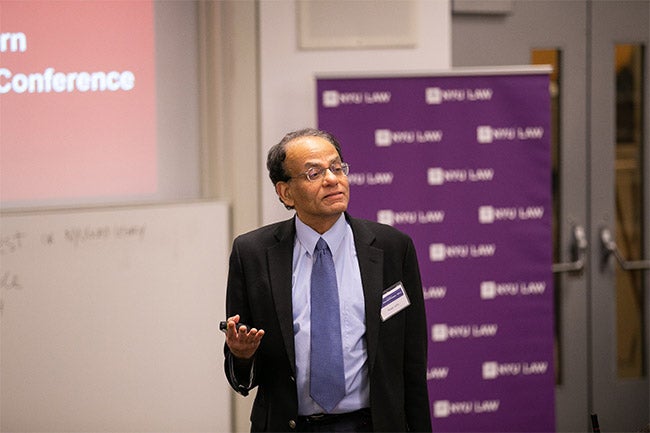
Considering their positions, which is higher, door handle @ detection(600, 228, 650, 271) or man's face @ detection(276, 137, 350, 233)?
man's face @ detection(276, 137, 350, 233)

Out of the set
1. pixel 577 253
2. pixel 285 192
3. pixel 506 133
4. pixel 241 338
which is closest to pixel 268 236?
pixel 285 192

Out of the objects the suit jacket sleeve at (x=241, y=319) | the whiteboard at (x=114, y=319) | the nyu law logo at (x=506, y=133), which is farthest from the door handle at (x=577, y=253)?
the suit jacket sleeve at (x=241, y=319)

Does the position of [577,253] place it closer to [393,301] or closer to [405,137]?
[405,137]

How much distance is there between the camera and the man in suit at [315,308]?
8.66 feet

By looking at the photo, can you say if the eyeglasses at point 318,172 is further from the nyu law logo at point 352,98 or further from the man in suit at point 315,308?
the nyu law logo at point 352,98

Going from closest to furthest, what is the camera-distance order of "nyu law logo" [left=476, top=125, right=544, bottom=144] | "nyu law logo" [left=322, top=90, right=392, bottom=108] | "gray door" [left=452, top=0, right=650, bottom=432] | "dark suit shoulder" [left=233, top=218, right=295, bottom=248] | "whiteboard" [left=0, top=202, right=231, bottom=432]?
"dark suit shoulder" [left=233, top=218, right=295, bottom=248] → "whiteboard" [left=0, top=202, right=231, bottom=432] → "nyu law logo" [left=322, top=90, right=392, bottom=108] → "nyu law logo" [left=476, top=125, right=544, bottom=144] → "gray door" [left=452, top=0, right=650, bottom=432]

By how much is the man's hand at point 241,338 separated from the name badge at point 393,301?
370 millimetres

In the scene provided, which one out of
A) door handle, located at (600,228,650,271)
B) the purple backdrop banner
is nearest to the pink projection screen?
the purple backdrop banner

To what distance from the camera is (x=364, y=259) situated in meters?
2.72

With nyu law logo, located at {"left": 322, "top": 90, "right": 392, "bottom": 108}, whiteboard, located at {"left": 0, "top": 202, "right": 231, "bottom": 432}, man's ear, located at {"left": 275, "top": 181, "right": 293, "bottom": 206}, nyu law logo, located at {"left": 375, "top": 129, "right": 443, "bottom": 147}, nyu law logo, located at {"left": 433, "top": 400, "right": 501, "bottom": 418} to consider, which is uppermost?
nyu law logo, located at {"left": 322, "top": 90, "right": 392, "bottom": 108}

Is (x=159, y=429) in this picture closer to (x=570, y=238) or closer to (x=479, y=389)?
(x=479, y=389)

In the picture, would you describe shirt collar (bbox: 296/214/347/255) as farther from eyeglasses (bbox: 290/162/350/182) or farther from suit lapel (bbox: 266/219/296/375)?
eyeglasses (bbox: 290/162/350/182)

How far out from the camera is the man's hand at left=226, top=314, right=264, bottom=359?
2494mm

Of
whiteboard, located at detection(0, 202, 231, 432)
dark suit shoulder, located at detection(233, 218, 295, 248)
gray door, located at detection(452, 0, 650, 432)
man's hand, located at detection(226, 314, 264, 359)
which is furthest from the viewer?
Result: gray door, located at detection(452, 0, 650, 432)
